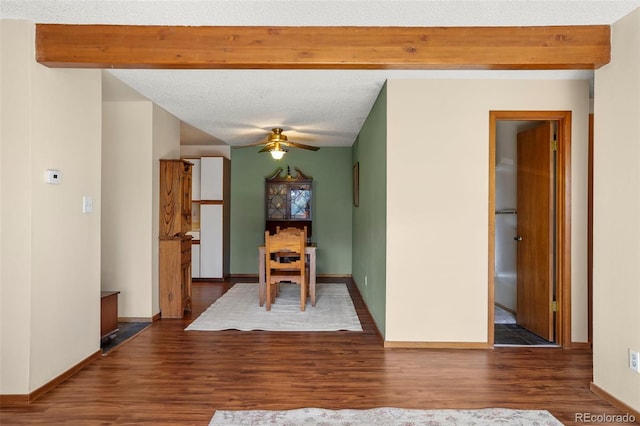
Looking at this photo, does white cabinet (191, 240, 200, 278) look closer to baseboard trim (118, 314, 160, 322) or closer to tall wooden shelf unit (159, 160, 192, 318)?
tall wooden shelf unit (159, 160, 192, 318)

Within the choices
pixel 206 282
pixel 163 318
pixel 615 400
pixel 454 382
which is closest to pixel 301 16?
pixel 454 382

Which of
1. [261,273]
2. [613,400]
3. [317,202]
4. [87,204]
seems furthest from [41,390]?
[317,202]

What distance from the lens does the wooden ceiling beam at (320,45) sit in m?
2.51

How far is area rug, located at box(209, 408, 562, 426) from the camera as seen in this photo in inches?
84.6

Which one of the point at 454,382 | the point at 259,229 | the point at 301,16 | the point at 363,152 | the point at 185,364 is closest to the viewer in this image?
the point at 301,16

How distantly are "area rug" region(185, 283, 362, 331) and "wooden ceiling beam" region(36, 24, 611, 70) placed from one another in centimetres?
252

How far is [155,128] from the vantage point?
14.1 feet

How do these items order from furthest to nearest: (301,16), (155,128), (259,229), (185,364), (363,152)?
1. (259,229)
2. (363,152)
3. (155,128)
4. (185,364)
5. (301,16)

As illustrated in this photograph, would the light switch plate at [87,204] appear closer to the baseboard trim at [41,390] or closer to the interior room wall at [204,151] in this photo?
the baseboard trim at [41,390]

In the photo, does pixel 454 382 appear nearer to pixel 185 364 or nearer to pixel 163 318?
pixel 185 364

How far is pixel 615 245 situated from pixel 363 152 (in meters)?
3.25

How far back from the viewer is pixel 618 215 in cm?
240

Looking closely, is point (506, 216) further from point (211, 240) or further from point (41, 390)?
point (41, 390)

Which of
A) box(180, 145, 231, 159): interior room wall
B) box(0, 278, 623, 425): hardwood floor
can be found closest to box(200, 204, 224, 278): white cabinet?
box(180, 145, 231, 159): interior room wall
